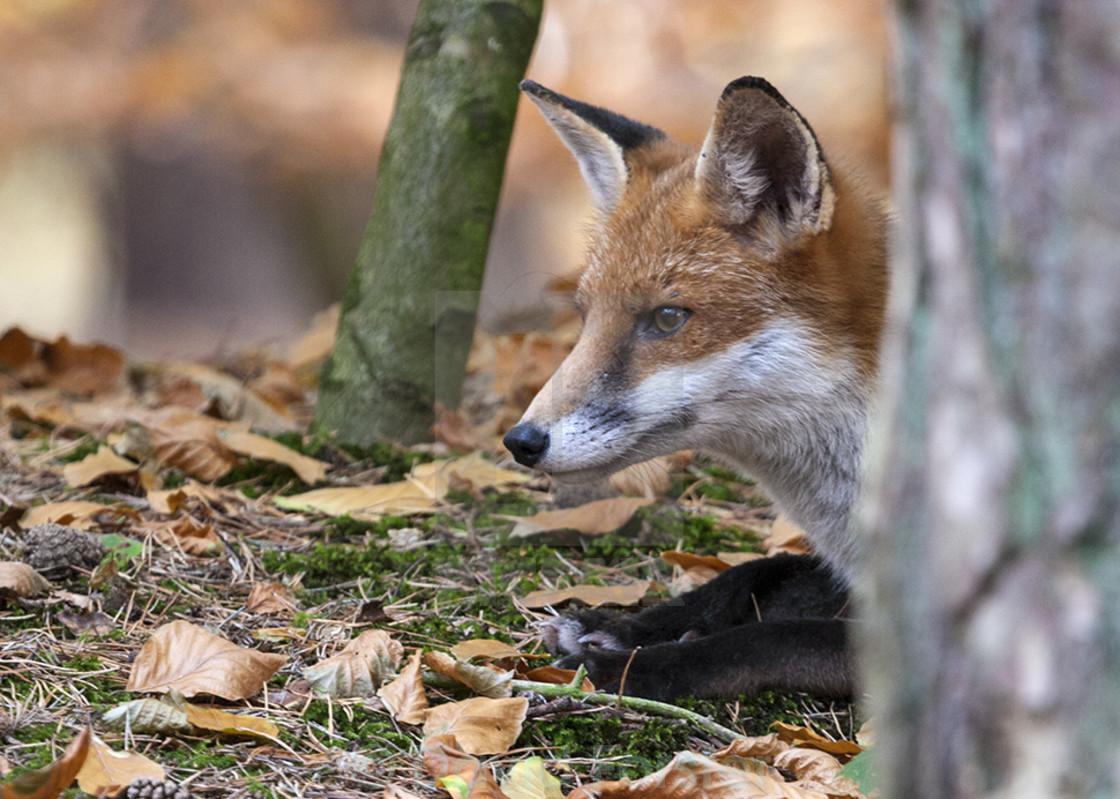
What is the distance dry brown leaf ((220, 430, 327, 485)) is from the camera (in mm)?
3547

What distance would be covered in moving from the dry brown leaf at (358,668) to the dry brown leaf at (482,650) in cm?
14

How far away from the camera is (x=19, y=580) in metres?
2.36

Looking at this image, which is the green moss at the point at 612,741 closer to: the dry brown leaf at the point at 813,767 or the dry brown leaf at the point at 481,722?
the dry brown leaf at the point at 481,722

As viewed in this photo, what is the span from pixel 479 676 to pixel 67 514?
1.59 m

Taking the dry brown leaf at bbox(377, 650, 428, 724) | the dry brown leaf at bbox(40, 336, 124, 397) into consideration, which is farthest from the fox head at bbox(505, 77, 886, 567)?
the dry brown leaf at bbox(40, 336, 124, 397)

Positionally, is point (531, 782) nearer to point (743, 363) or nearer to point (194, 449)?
point (743, 363)

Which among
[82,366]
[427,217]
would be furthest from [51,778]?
[82,366]

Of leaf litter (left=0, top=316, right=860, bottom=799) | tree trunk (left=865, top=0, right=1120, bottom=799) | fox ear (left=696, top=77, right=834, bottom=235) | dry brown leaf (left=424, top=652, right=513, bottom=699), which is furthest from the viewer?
fox ear (left=696, top=77, right=834, bottom=235)

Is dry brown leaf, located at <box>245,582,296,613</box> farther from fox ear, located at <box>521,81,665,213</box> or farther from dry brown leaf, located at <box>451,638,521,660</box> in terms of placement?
fox ear, located at <box>521,81,665,213</box>

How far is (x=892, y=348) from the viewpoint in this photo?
1096 mm

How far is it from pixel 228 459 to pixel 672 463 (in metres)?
1.71

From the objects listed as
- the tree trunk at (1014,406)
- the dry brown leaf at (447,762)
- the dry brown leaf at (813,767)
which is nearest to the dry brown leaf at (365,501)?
the dry brown leaf at (447,762)

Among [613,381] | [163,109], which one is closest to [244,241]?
[163,109]

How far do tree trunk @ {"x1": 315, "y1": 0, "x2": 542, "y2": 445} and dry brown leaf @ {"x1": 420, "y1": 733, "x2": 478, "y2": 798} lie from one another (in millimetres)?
2299
